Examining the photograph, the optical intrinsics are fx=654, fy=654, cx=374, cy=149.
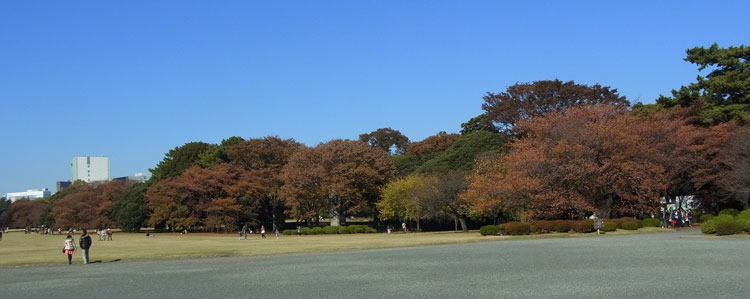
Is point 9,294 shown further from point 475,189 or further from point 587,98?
point 587,98

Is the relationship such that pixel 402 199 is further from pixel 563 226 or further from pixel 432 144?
pixel 432 144

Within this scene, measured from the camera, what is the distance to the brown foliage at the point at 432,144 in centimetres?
9694

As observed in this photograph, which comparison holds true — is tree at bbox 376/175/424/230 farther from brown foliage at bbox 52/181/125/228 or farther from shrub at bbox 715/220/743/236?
brown foliage at bbox 52/181/125/228

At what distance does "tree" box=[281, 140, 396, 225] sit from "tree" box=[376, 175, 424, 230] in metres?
3.59

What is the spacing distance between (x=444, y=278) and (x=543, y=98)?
62.8 metres

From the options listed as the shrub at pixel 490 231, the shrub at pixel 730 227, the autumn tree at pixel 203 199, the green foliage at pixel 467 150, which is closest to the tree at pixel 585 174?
the shrub at pixel 490 231

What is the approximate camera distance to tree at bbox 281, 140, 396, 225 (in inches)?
2667

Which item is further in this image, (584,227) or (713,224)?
(584,227)

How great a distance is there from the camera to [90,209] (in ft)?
331

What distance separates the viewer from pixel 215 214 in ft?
249

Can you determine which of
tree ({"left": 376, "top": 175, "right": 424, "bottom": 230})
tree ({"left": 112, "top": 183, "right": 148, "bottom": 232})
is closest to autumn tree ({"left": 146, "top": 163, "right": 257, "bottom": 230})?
tree ({"left": 112, "top": 183, "right": 148, "bottom": 232})

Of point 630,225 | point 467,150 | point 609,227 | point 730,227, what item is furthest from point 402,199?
point 730,227

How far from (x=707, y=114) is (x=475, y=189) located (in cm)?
1975

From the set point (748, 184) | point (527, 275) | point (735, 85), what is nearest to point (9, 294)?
point (527, 275)
